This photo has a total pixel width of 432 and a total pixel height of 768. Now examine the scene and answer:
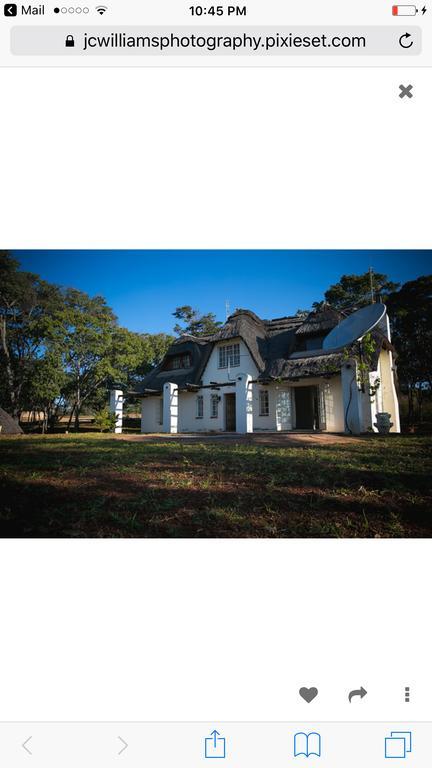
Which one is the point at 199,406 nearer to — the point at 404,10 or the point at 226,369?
the point at 226,369

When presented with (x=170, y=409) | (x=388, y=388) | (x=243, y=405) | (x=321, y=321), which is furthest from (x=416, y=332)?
(x=170, y=409)

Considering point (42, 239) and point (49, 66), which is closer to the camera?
point (49, 66)

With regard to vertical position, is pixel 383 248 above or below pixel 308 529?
above

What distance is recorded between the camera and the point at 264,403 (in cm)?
1366

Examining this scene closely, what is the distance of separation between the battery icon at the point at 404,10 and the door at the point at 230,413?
43.6ft

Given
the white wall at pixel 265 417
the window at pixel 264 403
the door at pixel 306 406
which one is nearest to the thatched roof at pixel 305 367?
the white wall at pixel 265 417

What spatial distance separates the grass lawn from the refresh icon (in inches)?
123

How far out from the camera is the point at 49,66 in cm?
217

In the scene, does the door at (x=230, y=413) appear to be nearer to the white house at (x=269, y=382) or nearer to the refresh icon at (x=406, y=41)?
the white house at (x=269, y=382)
